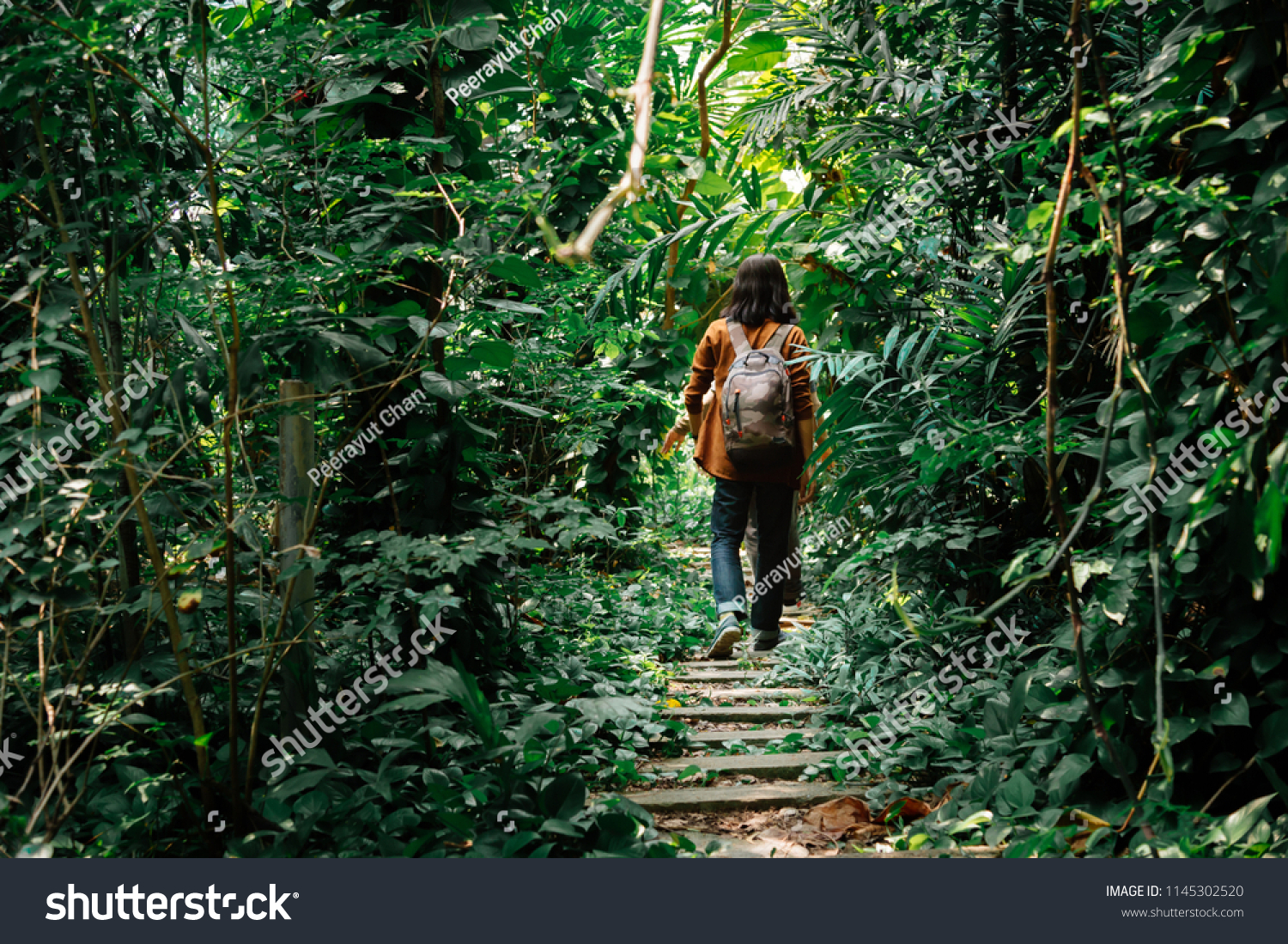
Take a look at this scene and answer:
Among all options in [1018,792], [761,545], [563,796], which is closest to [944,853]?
[1018,792]

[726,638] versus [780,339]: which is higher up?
[780,339]

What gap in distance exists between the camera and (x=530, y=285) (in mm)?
2367

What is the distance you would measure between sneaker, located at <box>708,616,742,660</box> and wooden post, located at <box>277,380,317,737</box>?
2.34m

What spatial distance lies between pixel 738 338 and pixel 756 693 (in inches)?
66.9

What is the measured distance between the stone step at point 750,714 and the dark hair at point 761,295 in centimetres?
185

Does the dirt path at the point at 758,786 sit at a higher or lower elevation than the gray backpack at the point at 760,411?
lower

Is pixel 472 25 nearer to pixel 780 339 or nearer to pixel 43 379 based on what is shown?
pixel 43 379

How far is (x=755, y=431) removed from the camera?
3.94 m

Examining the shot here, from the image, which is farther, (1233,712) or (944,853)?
(944,853)

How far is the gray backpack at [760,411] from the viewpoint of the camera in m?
3.93

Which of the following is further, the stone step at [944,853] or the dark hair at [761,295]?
the dark hair at [761,295]

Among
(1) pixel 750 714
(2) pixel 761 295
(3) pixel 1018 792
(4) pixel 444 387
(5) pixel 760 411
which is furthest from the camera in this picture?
(2) pixel 761 295

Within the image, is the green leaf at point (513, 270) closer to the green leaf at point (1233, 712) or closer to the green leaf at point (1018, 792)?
the green leaf at point (1018, 792)

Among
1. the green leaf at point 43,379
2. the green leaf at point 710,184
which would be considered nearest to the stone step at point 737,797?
the green leaf at point 43,379
